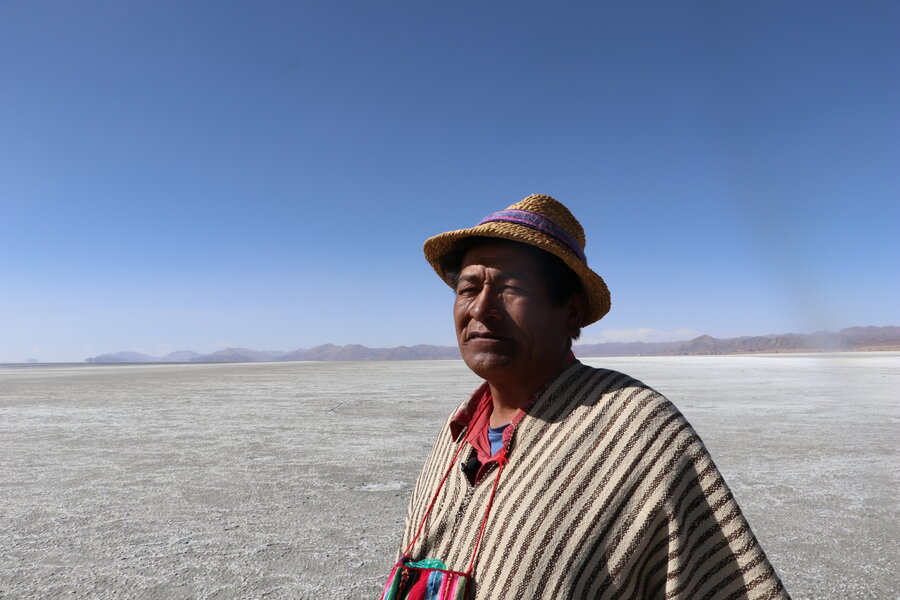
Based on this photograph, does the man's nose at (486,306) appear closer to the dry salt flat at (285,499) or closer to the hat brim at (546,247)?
the hat brim at (546,247)

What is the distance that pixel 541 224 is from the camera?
1.52 metres

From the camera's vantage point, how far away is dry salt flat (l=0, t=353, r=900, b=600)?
10.8 feet

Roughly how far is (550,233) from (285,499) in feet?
13.7

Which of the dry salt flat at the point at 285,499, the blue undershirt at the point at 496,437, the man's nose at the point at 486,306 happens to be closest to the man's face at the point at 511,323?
the man's nose at the point at 486,306

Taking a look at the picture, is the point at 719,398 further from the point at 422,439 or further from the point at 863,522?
the point at 863,522

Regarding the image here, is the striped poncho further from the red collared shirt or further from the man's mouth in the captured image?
the man's mouth

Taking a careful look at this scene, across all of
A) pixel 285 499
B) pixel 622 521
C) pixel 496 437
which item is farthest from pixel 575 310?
pixel 285 499

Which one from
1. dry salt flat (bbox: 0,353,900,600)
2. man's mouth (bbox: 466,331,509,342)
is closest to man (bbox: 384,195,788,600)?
man's mouth (bbox: 466,331,509,342)

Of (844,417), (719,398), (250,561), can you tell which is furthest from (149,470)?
(719,398)

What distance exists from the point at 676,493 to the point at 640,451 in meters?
0.11

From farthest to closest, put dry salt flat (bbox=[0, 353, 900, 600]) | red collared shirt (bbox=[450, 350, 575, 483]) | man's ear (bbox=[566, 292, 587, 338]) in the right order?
dry salt flat (bbox=[0, 353, 900, 600]) < man's ear (bbox=[566, 292, 587, 338]) < red collared shirt (bbox=[450, 350, 575, 483])

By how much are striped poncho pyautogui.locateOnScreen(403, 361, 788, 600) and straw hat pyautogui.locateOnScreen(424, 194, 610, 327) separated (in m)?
0.33

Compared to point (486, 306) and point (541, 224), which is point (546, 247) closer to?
point (541, 224)

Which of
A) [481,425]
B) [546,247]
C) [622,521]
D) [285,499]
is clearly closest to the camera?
[622,521]
